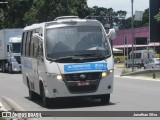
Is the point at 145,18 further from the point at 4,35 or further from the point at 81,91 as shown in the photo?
the point at 81,91

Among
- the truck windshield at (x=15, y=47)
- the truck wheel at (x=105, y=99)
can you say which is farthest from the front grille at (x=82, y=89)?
the truck windshield at (x=15, y=47)

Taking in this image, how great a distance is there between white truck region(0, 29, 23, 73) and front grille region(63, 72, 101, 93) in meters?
29.8

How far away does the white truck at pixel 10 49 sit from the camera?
46.3 meters

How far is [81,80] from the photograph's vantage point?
53.1ft

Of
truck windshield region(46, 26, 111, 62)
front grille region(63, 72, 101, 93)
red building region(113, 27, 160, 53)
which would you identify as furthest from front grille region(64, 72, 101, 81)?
red building region(113, 27, 160, 53)

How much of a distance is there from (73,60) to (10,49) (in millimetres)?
31562

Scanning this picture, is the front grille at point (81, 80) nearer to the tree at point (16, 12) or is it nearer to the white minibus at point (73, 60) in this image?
the white minibus at point (73, 60)

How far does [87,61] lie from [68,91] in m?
1.10

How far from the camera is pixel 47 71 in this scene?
16219mm

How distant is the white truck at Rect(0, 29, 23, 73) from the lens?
46344 millimetres

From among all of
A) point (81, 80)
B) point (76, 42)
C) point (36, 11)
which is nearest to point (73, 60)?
point (81, 80)

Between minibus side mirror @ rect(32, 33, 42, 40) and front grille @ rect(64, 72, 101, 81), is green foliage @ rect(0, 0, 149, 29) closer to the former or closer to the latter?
minibus side mirror @ rect(32, 33, 42, 40)

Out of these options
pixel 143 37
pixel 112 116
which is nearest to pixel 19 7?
pixel 143 37

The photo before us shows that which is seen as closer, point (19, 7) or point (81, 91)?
point (81, 91)
